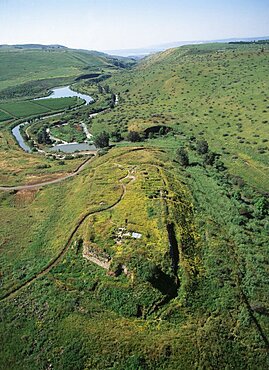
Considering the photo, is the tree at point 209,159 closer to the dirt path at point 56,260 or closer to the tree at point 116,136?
the dirt path at point 56,260

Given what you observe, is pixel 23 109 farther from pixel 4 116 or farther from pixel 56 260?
pixel 56 260

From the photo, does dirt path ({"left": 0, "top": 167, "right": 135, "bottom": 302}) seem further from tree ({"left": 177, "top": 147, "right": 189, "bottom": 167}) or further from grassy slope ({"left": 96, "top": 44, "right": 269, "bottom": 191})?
grassy slope ({"left": 96, "top": 44, "right": 269, "bottom": 191})

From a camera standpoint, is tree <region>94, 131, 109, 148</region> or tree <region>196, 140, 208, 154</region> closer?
tree <region>196, 140, 208, 154</region>

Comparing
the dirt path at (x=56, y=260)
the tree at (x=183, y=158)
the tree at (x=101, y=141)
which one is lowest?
the tree at (x=101, y=141)

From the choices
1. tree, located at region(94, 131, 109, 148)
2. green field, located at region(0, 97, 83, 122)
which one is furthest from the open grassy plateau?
green field, located at region(0, 97, 83, 122)

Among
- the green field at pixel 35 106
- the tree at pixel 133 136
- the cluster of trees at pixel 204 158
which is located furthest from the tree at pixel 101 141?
the green field at pixel 35 106

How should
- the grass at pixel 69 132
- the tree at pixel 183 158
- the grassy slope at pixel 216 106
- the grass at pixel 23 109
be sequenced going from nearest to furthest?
the tree at pixel 183 158 → the grassy slope at pixel 216 106 → the grass at pixel 69 132 → the grass at pixel 23 109

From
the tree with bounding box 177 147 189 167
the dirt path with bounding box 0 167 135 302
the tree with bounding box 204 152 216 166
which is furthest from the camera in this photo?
the tree with bounding box 204 152 216 166

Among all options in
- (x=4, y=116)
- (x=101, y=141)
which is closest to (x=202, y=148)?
(x=101, y=141)
